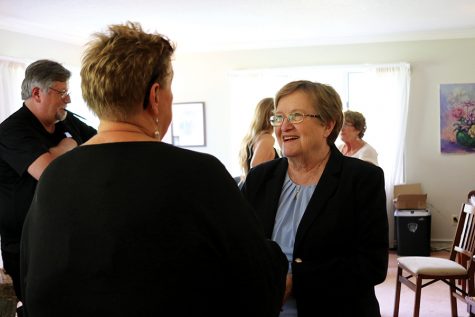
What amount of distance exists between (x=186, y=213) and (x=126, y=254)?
0.45ft

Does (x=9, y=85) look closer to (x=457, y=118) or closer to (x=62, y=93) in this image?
(x=62, y=93)

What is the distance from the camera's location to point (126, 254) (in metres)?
0.94

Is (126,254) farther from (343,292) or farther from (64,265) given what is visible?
(343,292)

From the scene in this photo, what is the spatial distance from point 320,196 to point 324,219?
0.26ft

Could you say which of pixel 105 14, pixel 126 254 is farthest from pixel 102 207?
pixel 105 14

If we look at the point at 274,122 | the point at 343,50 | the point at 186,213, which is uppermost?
the point at 343,50

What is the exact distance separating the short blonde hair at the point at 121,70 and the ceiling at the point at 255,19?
152 inches

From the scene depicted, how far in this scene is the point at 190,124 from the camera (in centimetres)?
725

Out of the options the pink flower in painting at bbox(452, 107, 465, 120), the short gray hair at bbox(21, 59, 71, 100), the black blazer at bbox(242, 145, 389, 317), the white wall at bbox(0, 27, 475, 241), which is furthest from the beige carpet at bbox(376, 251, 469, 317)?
the short gray hair at bbox(21, 59, 71, 100)

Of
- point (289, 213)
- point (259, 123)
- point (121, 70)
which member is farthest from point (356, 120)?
point (121, 70)

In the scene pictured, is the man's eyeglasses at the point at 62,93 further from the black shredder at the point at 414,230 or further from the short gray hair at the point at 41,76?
the black shredder at the point at 414,230

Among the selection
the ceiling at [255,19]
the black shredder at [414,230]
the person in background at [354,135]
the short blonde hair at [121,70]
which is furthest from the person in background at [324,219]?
the black shredder at [414,230]

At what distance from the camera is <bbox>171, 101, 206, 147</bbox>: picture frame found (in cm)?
720

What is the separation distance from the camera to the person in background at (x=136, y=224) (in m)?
0.95
